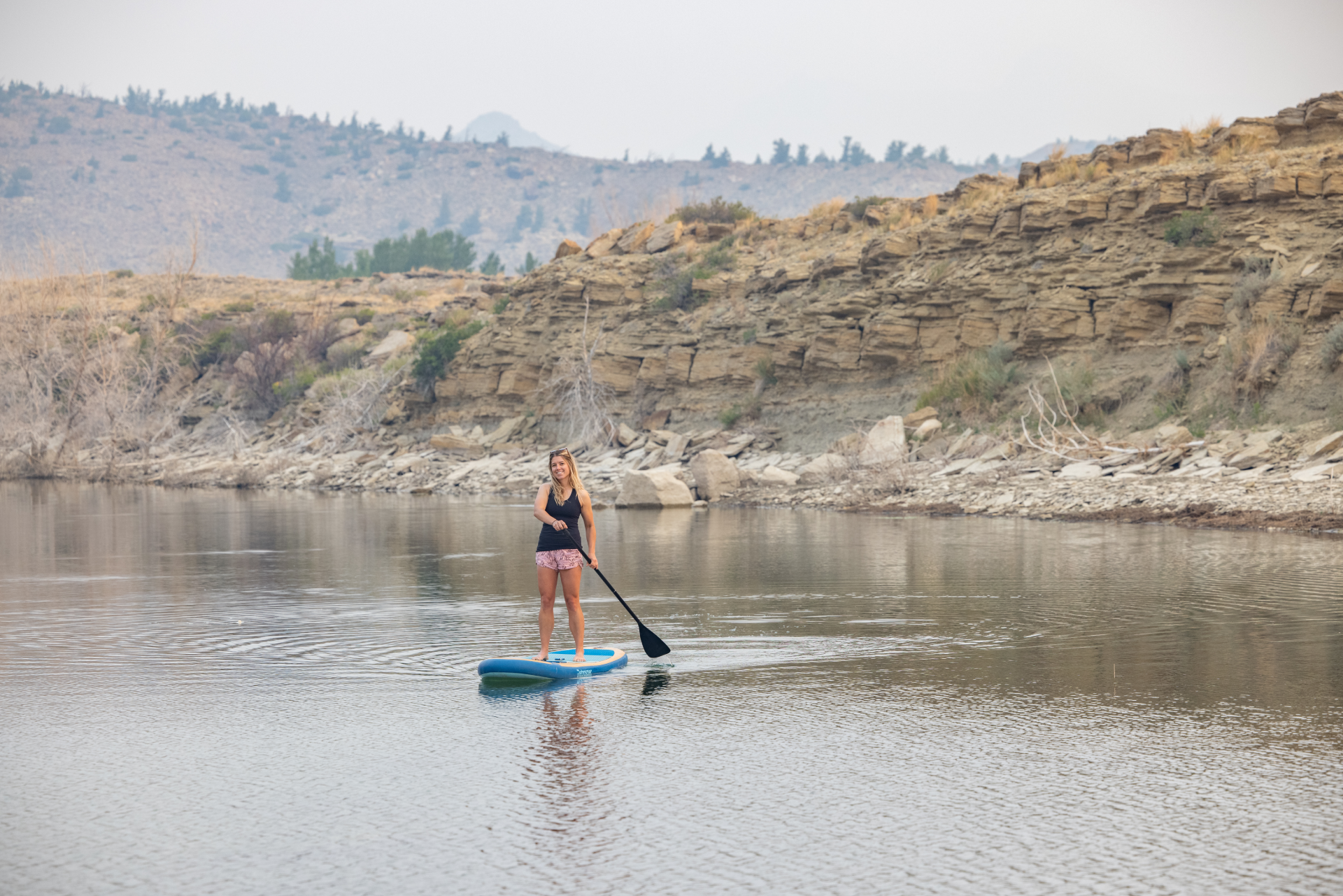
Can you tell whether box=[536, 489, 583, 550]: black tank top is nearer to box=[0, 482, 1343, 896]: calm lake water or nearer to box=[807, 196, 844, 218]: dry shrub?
Result: box=[0, 482, 1343, 896]: calm lake water

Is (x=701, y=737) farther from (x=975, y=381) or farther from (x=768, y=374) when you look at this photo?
(x=768, y=374)

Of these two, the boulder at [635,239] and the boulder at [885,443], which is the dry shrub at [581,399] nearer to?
the boulder at [635,239]

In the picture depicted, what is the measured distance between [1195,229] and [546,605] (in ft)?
89.0

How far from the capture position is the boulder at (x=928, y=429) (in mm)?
30531

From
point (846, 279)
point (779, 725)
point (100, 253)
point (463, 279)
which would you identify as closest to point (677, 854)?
point (779, 725)

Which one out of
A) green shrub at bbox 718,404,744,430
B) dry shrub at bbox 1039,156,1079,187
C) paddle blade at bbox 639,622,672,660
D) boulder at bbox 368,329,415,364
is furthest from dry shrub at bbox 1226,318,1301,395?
boulder at bbox 368,329,415,364

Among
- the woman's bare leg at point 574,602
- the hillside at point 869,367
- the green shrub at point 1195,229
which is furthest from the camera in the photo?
the green shrub at point 1195,229

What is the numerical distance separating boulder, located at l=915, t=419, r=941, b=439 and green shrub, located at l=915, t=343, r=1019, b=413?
43.1 inches

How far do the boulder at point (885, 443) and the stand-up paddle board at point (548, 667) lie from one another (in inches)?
782

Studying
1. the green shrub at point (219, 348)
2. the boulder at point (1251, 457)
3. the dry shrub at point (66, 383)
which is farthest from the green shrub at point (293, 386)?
the boulder at point (1251, 457)

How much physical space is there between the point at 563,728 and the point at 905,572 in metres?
8.07

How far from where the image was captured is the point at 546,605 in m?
8.92

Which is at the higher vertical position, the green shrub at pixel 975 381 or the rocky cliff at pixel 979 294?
the rocky cliff at pixel 979 294

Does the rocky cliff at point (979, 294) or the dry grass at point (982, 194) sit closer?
the rocky cliff at point (979, 294)
